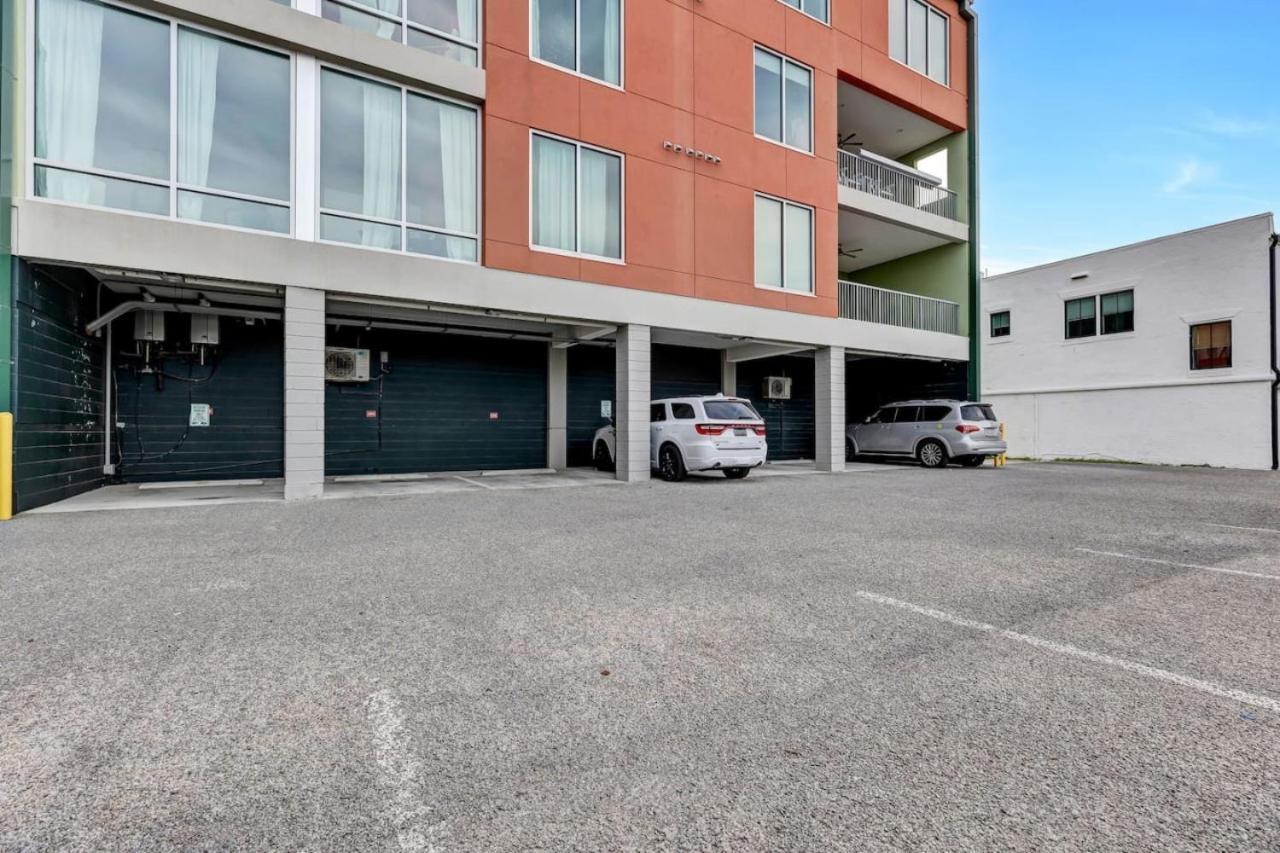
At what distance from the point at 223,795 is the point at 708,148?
42.5 ft

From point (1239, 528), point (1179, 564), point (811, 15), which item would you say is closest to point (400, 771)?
point (1179, 564)

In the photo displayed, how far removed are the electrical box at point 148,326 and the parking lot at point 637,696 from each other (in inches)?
216

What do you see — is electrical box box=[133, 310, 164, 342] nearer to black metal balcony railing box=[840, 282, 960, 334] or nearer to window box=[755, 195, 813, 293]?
window box=[755, 195, 813, 293]

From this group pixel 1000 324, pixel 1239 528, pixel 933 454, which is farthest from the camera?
pixel 1000 324

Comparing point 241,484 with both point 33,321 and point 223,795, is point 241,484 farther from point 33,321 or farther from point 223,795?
point 223,795

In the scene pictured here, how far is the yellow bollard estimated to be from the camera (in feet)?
22.2

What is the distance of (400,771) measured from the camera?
2072mm

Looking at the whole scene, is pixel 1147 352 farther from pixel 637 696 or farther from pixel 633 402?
pixel 637 696

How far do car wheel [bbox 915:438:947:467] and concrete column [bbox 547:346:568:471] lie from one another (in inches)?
368

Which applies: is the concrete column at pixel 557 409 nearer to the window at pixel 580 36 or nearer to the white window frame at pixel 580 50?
the white window frame at pixel 580 50

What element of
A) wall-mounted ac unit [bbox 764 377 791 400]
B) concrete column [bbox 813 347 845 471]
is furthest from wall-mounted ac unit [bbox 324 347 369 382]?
wall-mounted ac unit [bbox 764 377 791 400]

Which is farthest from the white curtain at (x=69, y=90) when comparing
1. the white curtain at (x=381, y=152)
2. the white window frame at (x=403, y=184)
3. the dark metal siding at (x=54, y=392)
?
the white curtain at (x=381, y=152)

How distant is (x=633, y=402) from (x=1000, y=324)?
17.5 meters

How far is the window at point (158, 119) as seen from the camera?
768 centimetres
